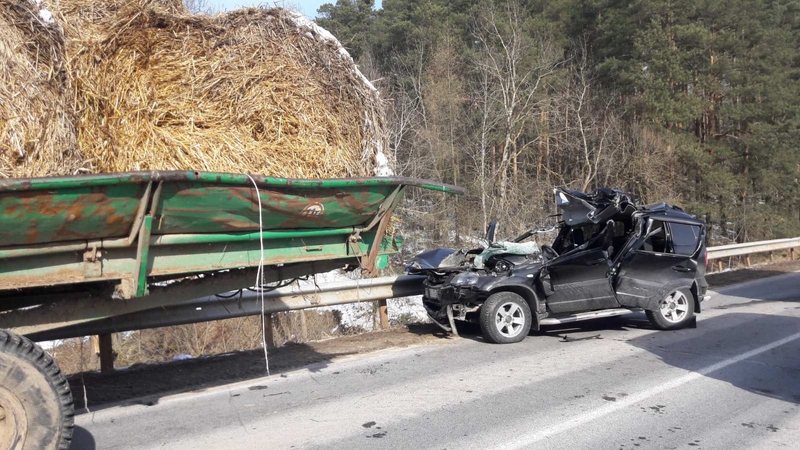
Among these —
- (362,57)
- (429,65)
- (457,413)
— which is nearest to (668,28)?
(429,65)

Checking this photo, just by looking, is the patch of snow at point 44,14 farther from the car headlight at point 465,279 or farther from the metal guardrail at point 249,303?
the car headlight at point 465,279

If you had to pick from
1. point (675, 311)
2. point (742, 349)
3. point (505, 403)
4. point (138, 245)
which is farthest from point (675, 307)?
point (138, 245)

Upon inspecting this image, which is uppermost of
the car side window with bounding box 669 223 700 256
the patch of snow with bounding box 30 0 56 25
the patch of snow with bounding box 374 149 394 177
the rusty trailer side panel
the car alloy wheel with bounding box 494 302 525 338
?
the patch of snow with bounding box 30 0 56 25

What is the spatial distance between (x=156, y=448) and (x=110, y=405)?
4.66 feet

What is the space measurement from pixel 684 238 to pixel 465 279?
3606 millimetres

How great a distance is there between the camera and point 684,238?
1027 centimetres

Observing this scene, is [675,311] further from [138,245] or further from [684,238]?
[138,245]

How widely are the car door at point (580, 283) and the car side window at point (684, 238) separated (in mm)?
1262

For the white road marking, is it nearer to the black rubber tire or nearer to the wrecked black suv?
the wrecked black suv

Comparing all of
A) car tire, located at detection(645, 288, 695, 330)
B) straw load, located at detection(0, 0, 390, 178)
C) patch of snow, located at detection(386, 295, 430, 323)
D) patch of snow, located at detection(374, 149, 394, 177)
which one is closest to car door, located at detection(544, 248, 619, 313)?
car tire, located at detection(645, 288, 695, 330)

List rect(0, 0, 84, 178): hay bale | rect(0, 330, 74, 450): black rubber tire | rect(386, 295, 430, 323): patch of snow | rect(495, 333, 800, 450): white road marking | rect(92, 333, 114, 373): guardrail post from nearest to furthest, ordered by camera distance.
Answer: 1. rect(0, 330, 74, 450): black rubber tire
2. rect(0, 0, 84, 178): hay bale
3. rect(495, 333, 800, 450): white road marking
4. rect(92, 333, 114, 373): guardrail post
5. rect(386, 295, 430, 323): patch of snow

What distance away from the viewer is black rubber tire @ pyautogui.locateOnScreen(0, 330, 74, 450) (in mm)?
4125

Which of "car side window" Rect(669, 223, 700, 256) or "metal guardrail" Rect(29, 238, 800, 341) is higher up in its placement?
"car side window" Rect(669, 223, 700, 256)

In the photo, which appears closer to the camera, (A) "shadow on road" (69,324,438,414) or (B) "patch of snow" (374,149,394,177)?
(B) "patch of snow" (374,149,394,177)
